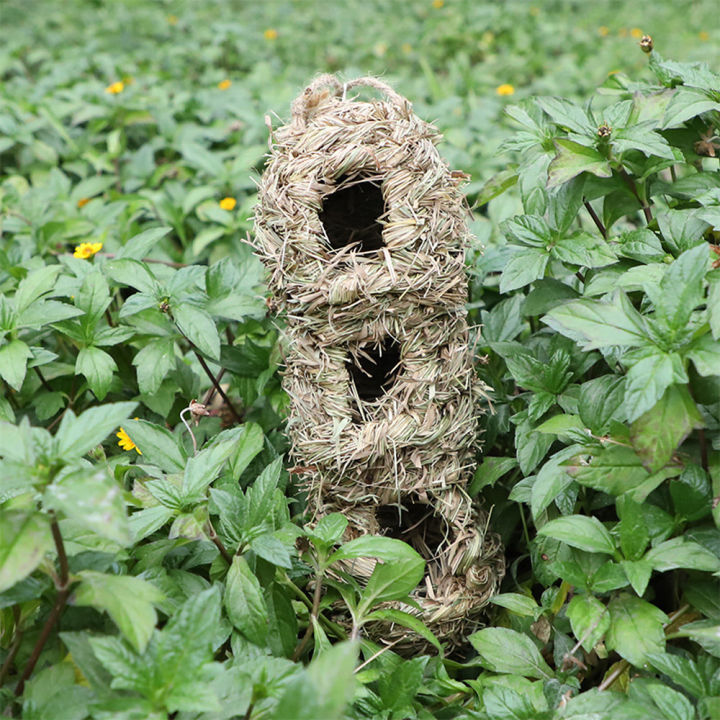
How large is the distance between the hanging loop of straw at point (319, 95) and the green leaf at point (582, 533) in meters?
1.09

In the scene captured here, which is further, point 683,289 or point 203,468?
point 203,468

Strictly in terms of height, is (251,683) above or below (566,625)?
above

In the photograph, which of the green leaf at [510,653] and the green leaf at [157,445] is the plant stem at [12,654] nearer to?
the green leaf at [157,445]

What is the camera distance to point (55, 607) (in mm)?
1528

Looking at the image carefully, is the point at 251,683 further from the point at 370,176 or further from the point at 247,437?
the point at 370,176

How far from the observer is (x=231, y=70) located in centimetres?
531

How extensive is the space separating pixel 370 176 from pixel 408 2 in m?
5.06

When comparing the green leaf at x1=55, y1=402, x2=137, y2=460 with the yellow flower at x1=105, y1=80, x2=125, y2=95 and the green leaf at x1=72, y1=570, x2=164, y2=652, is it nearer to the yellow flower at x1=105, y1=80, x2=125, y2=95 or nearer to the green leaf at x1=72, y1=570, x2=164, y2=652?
the green leaf at x1=72, y1=570, x2=164, y2=652

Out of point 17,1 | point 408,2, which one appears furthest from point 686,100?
point 17,1

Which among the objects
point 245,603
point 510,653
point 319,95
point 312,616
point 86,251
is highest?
point 319,95

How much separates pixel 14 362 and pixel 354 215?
0.99 metres

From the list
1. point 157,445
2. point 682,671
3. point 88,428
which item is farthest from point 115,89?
point 682,671

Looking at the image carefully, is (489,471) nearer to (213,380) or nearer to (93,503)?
(213,380)

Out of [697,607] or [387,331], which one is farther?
[387,331]
